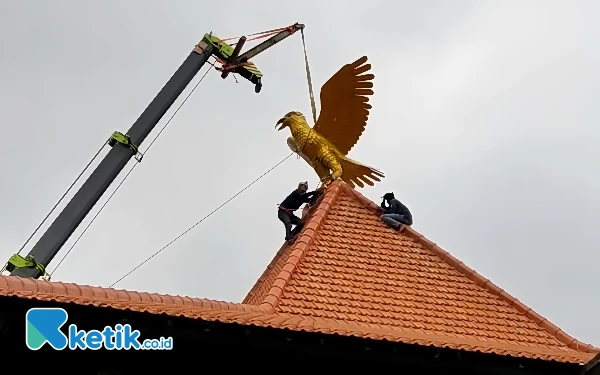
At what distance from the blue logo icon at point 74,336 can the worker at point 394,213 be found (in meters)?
4.02

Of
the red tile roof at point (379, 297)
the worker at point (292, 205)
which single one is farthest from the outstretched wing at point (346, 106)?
the red tile roof at point (379, 297)

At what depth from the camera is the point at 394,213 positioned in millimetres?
8438

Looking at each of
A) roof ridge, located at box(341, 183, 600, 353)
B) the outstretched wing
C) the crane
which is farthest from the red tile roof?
the crane

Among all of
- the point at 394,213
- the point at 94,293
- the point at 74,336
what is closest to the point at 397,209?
the point at 394,213

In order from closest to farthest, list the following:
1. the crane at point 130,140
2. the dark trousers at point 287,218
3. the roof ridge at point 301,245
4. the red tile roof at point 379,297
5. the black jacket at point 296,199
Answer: the red tile roof at point 379,297 < the roof ridge at point 301,245 < the dark trousers at point 287,218 < the black jacket at point 296,199 < the crane at point 130,140

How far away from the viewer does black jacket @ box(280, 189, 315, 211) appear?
888 centimetres

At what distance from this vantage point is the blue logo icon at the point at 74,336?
14.4 ft

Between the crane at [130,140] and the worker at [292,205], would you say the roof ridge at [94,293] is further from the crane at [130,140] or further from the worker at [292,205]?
the crane at [130,140]

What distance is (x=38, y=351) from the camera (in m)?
4.75

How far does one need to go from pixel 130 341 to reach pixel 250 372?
0.93 meters

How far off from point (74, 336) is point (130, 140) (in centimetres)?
783

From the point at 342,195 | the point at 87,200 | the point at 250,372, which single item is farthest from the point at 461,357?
the point at 87,200

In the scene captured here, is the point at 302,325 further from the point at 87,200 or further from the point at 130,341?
the point at 87,200

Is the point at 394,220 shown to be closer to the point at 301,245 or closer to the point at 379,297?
the point at 301,245
